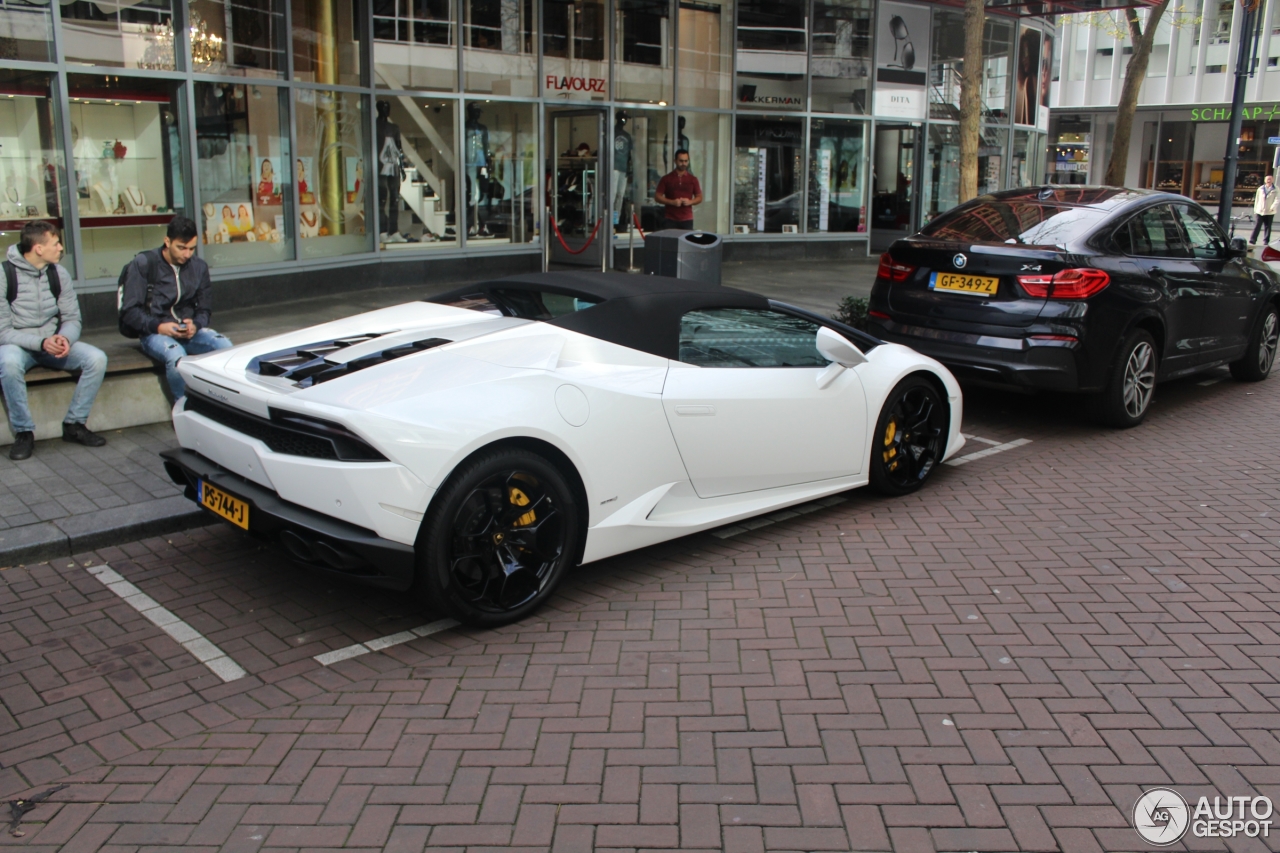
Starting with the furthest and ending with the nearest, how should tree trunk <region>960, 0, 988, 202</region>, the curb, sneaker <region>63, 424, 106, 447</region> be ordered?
tree trunk <region>960, 0, 988, 202</region> < sneaker <region>63, 424, 106, 447</region> < the curb

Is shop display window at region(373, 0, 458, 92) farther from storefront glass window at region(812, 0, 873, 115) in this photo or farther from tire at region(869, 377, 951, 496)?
tire at region(869, 377, 951, 496)

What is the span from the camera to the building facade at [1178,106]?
4609cm

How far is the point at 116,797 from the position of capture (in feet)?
10.7

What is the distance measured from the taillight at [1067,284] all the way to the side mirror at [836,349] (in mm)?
2345

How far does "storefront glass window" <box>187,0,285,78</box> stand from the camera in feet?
34.7

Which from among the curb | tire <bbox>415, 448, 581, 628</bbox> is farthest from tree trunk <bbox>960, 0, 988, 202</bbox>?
the curb

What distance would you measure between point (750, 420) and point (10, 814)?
132 inches

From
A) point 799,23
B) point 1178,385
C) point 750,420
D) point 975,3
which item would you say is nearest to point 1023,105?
point 799,23

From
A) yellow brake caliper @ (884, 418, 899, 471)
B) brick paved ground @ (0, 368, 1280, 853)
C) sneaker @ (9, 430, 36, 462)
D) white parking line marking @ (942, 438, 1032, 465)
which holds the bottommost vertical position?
brick paved ground @ (0, 368, 1280, 853)

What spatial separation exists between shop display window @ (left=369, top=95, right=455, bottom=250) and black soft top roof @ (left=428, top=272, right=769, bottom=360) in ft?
26.5

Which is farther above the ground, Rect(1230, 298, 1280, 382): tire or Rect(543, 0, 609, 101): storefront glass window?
Rect(543, 0, 609, 101): storefront glass window

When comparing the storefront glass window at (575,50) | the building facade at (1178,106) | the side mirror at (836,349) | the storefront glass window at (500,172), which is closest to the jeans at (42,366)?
the side mirror at (836,349)

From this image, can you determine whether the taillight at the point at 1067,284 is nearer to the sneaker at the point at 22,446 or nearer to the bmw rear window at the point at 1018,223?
the bmw rear window at the point at 1018,223

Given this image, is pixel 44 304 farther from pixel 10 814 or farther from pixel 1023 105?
pixel 1023 105
